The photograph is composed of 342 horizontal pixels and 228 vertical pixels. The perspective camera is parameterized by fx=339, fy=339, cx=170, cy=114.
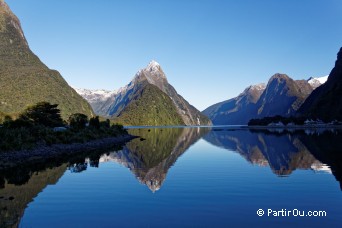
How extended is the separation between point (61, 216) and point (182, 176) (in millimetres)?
20130

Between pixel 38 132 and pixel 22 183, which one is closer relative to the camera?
pixel 22 183

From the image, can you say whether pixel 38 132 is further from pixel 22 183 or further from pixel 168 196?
pixel 168 196

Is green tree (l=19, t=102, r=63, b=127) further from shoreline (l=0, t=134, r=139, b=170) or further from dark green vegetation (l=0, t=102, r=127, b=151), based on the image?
shoreline (l=0, t=134, r=139, b=170)

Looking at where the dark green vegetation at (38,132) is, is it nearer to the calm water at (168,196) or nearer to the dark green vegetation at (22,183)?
the dark green vegetation at (22,183)

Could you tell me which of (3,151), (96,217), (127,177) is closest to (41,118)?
(3,151)

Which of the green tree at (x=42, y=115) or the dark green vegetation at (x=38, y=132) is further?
the green tree at (x=42, y=115)

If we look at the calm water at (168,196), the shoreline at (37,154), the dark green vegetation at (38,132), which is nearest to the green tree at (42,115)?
the dark green vegetation at (38,132)

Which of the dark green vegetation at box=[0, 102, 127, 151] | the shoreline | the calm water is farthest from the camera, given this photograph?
the dark green vegetation at box=[0, 102, 127, 151]

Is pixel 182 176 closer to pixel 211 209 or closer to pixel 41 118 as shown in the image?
pixel 211 209
